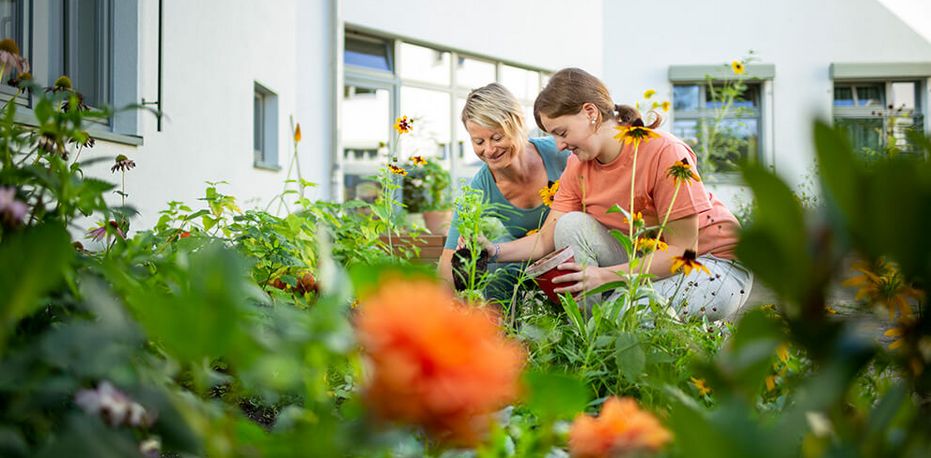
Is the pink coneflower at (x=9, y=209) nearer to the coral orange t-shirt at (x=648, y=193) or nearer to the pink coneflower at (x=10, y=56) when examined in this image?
the pink coneflower at (x=10, y=56)

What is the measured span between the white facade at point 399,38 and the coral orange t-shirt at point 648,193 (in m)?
0.36

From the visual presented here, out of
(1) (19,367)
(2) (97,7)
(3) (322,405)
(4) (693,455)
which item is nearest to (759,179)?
(4) (693,455)

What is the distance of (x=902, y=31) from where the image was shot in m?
10.4

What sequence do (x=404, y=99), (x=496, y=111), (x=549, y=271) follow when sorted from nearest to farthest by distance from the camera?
1. (x=549, y=271)
2. (x=496, y=111)
3. (x=404, y=99)

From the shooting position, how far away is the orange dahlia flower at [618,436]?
0.42 m

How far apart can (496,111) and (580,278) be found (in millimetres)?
1127

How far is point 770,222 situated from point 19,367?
0.42 meters

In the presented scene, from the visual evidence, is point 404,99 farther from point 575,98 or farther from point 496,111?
point 575,98

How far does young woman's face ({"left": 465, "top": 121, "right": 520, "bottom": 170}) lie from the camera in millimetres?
3017

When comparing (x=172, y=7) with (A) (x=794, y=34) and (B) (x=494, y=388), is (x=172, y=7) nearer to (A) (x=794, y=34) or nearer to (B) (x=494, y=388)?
(B) (x=494, y=388)

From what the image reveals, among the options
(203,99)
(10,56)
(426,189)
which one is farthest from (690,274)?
(426,189)

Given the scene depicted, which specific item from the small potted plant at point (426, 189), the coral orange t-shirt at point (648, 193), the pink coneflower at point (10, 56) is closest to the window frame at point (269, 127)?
the small potted plant at point (426, 189)

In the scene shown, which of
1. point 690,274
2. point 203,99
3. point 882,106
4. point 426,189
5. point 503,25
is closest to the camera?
point 690,274

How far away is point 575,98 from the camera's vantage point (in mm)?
2533
